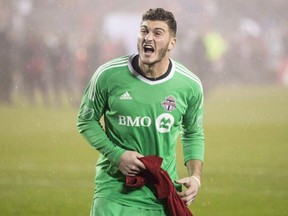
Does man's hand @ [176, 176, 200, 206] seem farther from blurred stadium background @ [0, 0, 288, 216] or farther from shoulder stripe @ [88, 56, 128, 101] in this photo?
blurred stadium background @ [0, 0, 288, 216]

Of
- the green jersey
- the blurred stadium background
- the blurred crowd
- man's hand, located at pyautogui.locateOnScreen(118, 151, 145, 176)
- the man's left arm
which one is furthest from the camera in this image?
the blurred crowd

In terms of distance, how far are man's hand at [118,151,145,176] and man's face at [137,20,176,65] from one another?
1.24ft

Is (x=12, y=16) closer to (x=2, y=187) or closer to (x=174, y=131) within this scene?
(x=2, y=187)

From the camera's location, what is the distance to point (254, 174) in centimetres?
715

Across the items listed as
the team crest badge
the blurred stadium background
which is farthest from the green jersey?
the blurred stadium background

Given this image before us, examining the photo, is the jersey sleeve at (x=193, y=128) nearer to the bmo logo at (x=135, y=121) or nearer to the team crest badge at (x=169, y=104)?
the team crest badge at (x=169, y=104)

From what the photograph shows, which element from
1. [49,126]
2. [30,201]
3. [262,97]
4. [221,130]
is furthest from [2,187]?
[262,97]

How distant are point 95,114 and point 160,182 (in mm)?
379

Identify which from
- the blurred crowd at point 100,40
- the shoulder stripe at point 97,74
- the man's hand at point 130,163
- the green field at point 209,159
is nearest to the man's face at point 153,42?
the shoulder stripe at point 97,74

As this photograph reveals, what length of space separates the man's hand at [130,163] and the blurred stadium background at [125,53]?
3.62 m

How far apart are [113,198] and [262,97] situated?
17.3 feet

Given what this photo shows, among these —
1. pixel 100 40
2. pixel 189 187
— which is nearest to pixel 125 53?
pixel 100 40

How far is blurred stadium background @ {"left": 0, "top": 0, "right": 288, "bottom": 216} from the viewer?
744 cm

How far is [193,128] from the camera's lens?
3.70 m
